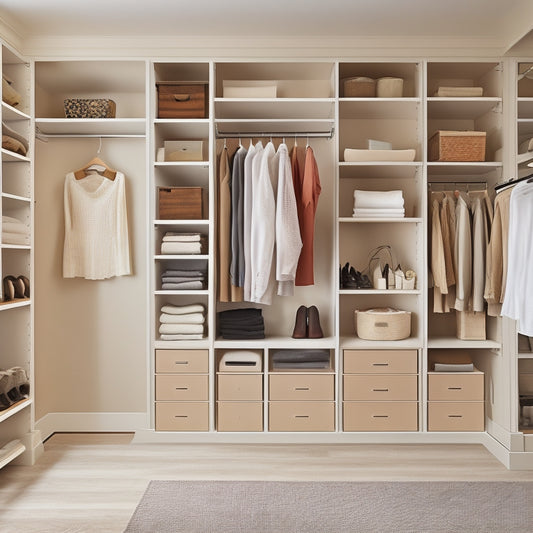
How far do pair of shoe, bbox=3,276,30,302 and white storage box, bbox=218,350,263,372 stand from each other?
1283mm

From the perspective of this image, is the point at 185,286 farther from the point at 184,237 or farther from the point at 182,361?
the point at 182,361

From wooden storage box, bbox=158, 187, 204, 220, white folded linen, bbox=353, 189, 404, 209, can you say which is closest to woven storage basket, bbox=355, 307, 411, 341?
white folded linen, bbox=353, 189, 404, 209

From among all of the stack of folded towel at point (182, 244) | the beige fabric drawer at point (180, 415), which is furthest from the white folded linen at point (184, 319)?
the beige fabric drawer at point (180, 415)

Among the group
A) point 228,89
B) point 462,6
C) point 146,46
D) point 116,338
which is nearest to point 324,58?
point 228,89

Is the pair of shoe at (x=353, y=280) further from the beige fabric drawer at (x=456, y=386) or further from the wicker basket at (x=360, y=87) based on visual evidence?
the wicker basket at (x=360, y=87)

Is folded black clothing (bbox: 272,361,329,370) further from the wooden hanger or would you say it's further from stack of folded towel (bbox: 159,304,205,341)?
the wooden hanger

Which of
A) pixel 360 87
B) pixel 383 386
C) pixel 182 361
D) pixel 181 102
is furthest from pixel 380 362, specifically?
pixel 181 102

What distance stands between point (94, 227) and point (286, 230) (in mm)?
1370

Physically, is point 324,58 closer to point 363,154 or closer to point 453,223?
point 363,154

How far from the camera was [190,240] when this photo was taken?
367 centimetres

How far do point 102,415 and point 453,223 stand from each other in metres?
2.77

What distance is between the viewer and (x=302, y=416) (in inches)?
143

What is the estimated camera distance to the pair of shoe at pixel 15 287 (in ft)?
10.3

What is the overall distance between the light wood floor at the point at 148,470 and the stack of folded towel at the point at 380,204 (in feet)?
4.93
